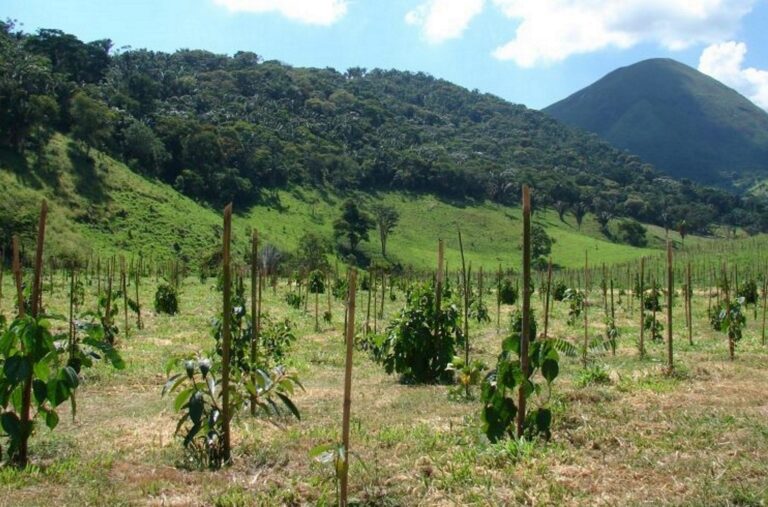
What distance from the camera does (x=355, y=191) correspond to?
90.8 metres

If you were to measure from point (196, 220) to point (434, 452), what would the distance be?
184ft

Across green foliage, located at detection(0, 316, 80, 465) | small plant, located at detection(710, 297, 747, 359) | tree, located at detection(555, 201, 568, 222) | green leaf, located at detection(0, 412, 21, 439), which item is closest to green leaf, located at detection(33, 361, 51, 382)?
green foliage, located at detection(0, 316, 80, 465)

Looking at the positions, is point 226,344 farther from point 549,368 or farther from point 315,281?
point 315,281

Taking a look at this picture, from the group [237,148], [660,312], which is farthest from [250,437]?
[237,148]

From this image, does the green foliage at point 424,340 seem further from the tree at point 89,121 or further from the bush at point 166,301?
the tree at point 89,121

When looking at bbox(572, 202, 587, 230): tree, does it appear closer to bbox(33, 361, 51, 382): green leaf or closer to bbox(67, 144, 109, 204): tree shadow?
bbox(67, 144, 109, 204): tree shadow

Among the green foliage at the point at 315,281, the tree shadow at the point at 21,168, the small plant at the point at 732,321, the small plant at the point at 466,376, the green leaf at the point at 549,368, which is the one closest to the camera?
the green leaf at the point at 549,368

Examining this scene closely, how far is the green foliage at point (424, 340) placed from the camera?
32.8 feet

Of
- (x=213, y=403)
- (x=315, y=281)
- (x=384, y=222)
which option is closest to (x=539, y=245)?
(x=384, y=222)

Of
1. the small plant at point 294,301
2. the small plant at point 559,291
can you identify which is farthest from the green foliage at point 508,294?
the small plant at point 294,301

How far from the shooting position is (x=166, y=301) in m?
19.5

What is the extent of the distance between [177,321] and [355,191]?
7377cm

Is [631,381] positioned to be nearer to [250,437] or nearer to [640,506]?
[640,506]

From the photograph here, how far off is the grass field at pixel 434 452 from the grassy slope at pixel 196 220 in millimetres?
22448
